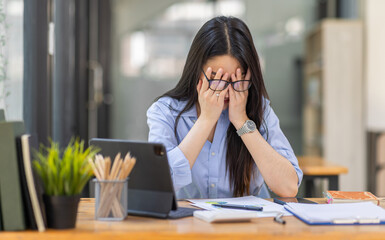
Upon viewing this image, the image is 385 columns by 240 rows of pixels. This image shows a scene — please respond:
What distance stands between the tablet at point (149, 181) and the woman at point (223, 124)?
10.9 inches

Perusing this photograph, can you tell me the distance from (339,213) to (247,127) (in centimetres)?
53

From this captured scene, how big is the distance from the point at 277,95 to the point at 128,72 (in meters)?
1.95

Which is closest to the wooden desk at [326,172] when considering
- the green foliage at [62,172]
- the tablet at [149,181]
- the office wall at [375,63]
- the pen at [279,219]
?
the pen at [279,219]

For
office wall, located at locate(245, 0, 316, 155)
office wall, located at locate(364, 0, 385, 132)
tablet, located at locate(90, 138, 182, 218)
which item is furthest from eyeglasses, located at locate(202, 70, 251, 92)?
office wall, located at locate(245, 0, 316, 155)

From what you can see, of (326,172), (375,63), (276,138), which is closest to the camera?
(276,138)

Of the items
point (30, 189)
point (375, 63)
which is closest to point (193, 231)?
point (30, 189)

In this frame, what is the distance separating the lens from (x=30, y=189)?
119 centimetres

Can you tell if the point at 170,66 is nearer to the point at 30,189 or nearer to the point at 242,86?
the point at 242,86

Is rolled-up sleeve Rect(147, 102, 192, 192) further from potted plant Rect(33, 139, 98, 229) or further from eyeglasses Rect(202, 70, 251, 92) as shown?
potted plant Rect(33, 139, 98, 229)

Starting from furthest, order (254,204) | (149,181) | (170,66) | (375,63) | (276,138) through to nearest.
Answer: (170,66) < (375,63) < (276,138) < (254,204) < (149,181)

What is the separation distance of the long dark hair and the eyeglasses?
0.03m

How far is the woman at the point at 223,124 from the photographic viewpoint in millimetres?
1820

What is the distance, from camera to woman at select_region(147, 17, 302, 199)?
5.97ft

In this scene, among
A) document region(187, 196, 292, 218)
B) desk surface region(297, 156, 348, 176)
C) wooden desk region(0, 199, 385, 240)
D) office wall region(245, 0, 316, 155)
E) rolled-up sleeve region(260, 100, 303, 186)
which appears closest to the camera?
wooden desk region(0, 199, 385, 240)
